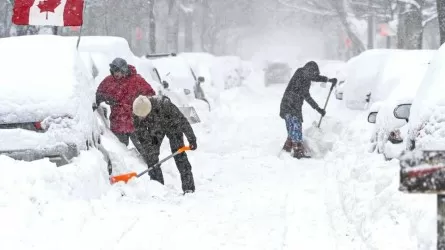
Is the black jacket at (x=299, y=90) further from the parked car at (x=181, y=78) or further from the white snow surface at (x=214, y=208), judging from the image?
the parked car at (x=181, y=78)

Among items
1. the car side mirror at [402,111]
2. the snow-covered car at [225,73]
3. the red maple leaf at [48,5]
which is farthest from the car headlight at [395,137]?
the snow-covered car at [225,73]

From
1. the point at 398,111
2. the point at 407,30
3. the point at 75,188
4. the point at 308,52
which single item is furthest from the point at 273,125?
the point at 308,52

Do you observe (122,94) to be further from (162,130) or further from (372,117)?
(372,117)

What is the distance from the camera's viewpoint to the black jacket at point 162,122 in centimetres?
785

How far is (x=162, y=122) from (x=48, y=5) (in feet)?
9.57

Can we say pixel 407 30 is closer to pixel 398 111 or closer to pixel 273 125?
pixel 273 125

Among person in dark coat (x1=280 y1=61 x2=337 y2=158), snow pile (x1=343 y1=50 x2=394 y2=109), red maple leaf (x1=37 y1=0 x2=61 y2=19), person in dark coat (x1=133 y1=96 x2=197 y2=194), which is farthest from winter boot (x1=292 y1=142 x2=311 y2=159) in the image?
red maple leaf (x1=37 y1=0 x2=61 y2=19)

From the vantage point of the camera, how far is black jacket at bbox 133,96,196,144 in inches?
309

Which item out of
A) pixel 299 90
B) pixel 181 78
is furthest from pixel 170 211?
pixel 181 78

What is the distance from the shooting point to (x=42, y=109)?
6441 mm

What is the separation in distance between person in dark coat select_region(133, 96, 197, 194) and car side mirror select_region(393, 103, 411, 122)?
2299 millimetres

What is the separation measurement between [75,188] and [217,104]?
15000 mm

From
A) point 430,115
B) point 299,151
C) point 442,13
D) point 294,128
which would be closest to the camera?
point 430,115

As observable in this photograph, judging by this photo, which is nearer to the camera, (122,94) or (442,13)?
(122,94)
